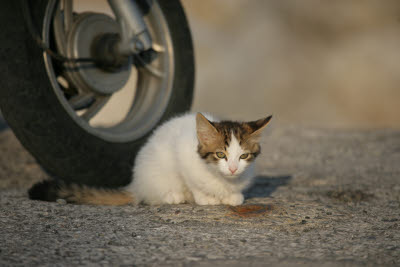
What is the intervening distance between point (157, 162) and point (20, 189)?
1198 mm

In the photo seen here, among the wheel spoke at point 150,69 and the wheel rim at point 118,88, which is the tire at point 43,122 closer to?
the wheel rim at point 118,88

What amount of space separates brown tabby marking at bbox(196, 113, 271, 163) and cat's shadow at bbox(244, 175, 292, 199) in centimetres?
59

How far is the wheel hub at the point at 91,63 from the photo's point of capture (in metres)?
2.92

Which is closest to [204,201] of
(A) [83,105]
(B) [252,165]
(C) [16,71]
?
(B) [252,165]

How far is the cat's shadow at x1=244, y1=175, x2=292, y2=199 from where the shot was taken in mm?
3228

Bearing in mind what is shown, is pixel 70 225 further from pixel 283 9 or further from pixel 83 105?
pixel 283 9

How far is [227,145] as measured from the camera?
260cm

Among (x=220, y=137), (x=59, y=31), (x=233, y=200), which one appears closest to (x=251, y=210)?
(x=233, y=200)

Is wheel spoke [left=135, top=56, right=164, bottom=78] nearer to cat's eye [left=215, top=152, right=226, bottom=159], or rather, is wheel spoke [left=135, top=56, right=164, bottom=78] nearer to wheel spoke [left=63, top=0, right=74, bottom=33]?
wheel spoke [left=63, top=0, right=74, bottom=33]

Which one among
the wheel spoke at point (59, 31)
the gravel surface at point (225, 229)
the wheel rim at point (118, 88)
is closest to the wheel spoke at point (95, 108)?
the wheel rim at point (118, 88)

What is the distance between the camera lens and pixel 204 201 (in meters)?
2.73

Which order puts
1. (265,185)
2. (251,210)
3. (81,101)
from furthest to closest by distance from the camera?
1. (265,185)
2. (81,101)
3. (251,210)

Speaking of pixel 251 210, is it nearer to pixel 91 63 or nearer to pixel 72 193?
pixel 72 193

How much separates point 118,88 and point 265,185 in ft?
4.85
